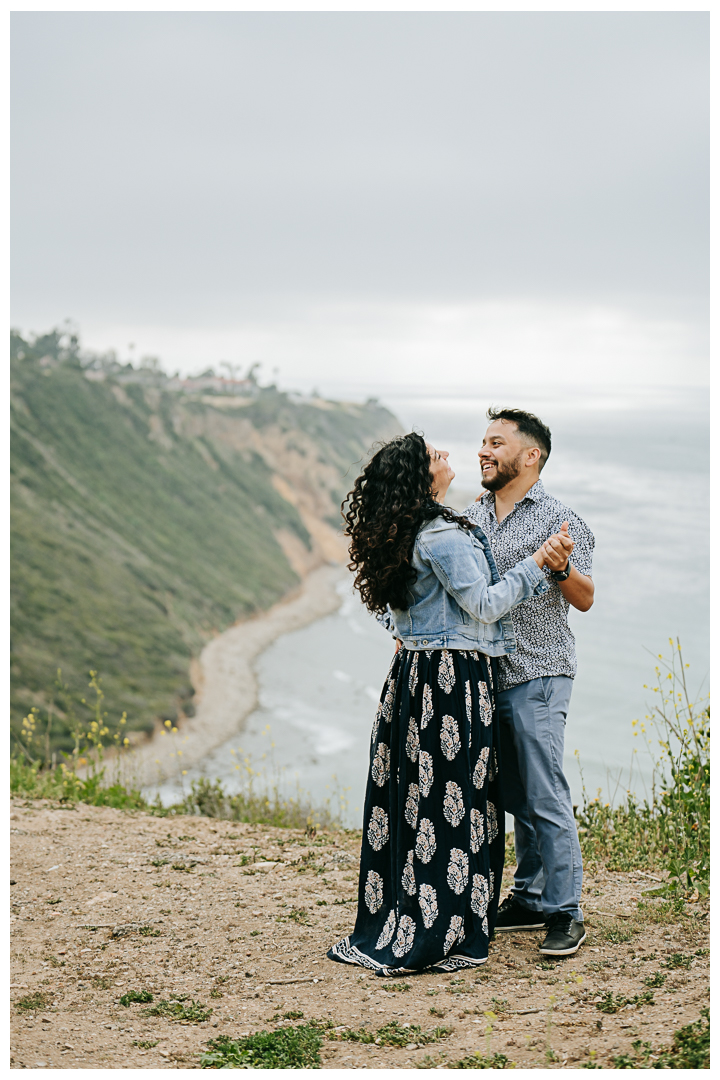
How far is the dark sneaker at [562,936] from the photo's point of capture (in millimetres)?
3164

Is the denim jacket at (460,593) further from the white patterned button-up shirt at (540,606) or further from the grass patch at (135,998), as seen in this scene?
the grass patch at (135,998)

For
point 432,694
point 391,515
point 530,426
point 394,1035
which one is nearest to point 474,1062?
point 394,1035

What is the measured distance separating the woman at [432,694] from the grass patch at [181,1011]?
55cm

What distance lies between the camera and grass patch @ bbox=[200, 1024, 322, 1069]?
251 cm

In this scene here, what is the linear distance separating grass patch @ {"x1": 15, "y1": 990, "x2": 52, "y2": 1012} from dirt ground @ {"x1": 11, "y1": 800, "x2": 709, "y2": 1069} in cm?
1

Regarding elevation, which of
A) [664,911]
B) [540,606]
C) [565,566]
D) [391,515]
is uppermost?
[391,515]

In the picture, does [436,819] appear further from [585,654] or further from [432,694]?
[585,654]

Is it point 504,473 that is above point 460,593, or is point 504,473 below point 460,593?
above

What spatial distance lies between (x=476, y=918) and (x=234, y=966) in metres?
0.89

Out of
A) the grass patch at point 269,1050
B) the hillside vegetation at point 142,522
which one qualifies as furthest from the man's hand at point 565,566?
the hillside vegetation at point 142,522

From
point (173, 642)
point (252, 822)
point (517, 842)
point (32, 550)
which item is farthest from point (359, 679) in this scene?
point (517, 842)

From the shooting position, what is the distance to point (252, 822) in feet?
18.4

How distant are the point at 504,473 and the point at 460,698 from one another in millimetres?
792

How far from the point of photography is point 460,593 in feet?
9.86
